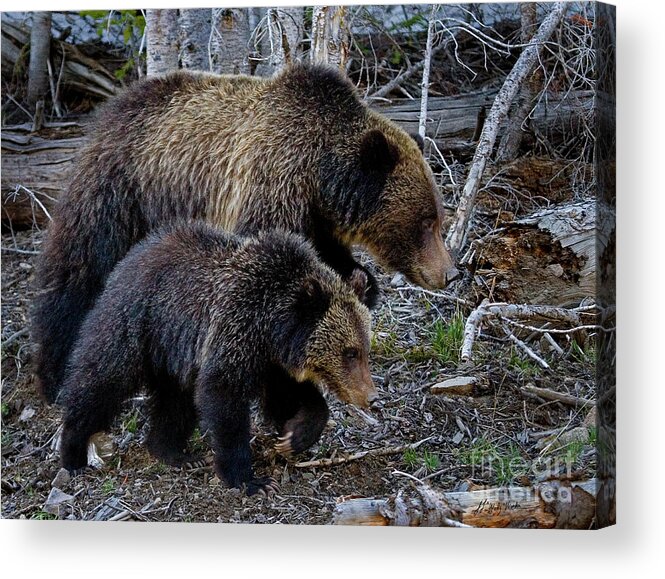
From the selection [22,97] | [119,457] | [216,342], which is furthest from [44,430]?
[22,97]

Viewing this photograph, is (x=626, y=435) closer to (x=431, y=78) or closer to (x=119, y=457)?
(x=431, y=78)

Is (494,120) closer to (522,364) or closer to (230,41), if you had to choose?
(522,364)

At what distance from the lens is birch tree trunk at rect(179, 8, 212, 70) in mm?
6473

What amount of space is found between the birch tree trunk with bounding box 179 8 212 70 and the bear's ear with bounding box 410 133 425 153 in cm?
124

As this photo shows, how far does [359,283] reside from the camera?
6051 millimetres

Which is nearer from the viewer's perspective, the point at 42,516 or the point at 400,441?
the point at 400,441

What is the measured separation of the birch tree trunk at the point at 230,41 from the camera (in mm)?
6400

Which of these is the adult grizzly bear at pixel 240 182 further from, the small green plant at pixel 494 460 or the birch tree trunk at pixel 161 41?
the small green plant at pixel 494 460

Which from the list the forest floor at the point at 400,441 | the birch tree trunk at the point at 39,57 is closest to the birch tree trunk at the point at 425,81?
the forest floor at the point at 400,441

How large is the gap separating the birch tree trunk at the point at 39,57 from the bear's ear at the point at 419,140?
2155 mm

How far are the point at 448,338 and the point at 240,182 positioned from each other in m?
1.40

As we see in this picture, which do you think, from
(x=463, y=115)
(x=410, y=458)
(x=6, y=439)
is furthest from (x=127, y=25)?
(x=410, y=458)

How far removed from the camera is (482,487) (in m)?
6.07

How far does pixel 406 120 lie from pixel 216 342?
5.26 ft
